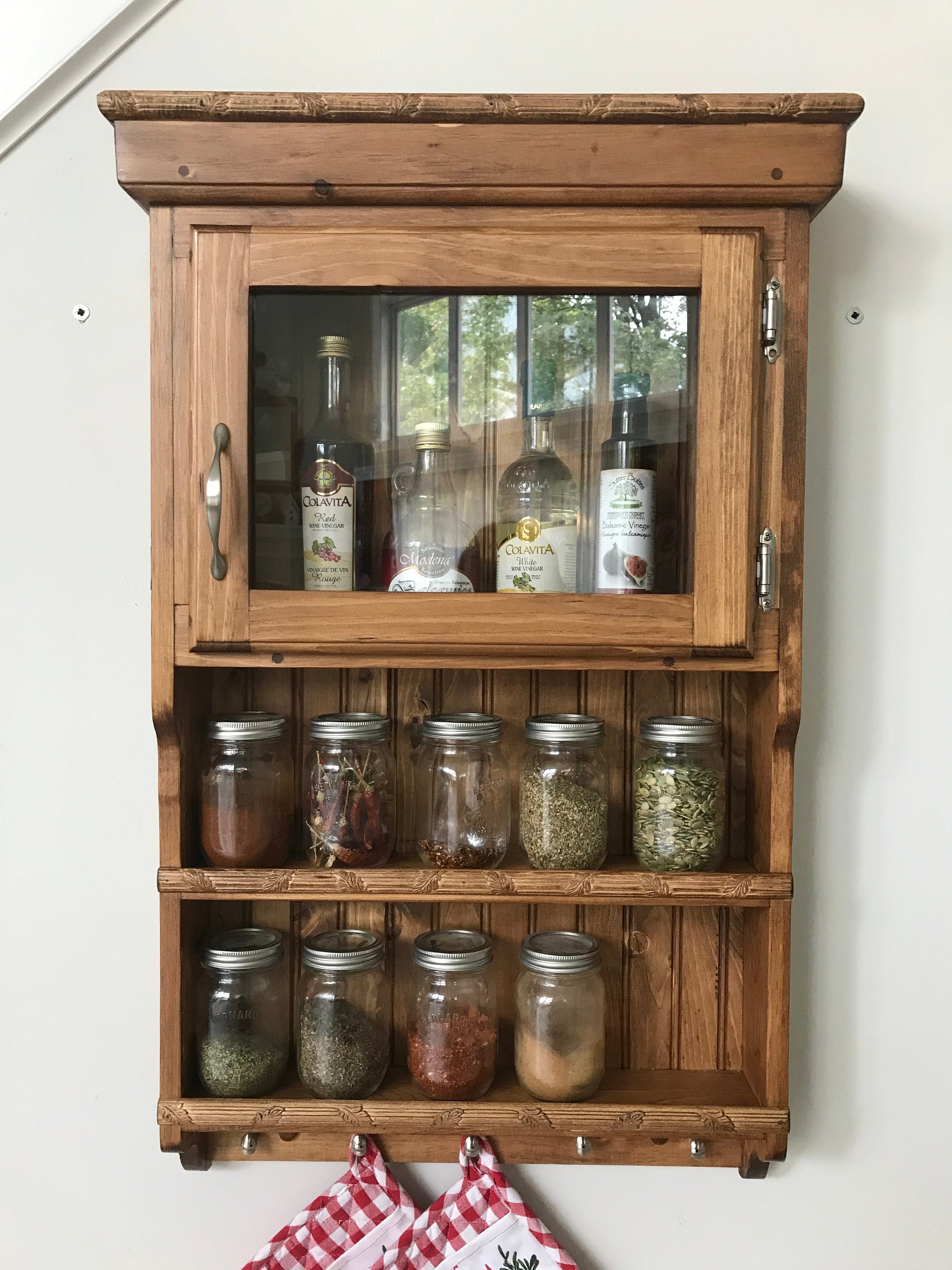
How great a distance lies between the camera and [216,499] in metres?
0.88

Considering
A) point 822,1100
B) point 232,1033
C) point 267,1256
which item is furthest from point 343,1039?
point 822,1100

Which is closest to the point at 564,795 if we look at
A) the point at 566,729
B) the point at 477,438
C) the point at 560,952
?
the point at 566,729

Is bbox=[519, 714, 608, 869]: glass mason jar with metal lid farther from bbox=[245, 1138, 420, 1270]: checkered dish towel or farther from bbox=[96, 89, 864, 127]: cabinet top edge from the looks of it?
bbox=[96, 89, 864, 127]: cabinet top edge

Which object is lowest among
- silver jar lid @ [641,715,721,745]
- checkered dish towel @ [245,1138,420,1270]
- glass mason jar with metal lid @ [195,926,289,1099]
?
checkered dish towel @ [245,1138,420,1270]

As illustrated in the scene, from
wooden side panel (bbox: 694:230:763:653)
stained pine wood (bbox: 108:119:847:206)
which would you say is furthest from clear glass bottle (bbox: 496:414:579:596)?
stained pine wood (bbox: 108:119:847:206)

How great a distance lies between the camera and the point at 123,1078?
3.74 ft

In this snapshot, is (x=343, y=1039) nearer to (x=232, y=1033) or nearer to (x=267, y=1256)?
(x=232, y=1033)

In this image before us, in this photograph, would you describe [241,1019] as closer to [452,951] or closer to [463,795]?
[452,951]

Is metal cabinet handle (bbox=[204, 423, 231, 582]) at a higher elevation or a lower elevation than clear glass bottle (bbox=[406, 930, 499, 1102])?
Result: higher

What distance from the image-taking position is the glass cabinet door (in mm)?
897

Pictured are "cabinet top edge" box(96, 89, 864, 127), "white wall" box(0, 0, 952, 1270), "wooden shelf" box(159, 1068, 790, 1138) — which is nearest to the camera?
"cabinet top edge" box(96, 89, 864, 127)

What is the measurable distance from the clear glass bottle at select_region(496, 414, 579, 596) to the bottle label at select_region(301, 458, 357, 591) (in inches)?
5.9

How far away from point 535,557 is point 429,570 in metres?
0.11

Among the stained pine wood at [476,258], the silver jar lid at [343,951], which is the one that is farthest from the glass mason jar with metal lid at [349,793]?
the stained pine wood at [476,258]
